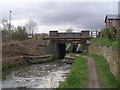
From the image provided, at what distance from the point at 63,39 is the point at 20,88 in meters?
20.9

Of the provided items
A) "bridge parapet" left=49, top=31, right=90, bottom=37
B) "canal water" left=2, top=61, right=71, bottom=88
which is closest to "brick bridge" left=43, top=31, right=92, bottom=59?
"bridge parapet" left=49, top=31, right=90, bottom=37

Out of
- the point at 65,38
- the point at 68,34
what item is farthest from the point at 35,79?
the point at 68,34

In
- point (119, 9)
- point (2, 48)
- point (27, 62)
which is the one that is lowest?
point (27, 62)

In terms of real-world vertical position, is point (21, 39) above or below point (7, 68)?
above

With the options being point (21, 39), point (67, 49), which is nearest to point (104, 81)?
point (21, 39)

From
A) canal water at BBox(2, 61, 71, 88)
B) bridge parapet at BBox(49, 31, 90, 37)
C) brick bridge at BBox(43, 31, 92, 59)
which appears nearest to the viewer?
canal water at BBox(2, 61, 71, 88)

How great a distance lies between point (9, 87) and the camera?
38.5 feet

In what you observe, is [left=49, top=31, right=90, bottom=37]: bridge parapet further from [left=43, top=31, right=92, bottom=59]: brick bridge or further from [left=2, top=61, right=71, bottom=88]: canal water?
[left=2, top=61, right=71, bottom=88]: canal water

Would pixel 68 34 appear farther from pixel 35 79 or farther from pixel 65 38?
pixel 35 79

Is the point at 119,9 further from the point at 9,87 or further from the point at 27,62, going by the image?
the point at 27,62

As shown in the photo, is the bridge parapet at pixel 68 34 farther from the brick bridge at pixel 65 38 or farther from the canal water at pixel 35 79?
→ the canal water at pixel 35 79

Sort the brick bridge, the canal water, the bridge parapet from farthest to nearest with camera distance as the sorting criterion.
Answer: the bridge parapet → the brick bridge → the canal water

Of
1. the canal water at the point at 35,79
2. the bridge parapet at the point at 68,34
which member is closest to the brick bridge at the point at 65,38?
the bridge parapet at the point at 68,34

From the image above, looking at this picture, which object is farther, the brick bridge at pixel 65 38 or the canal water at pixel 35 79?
the brick bridge at pixel 65 38
